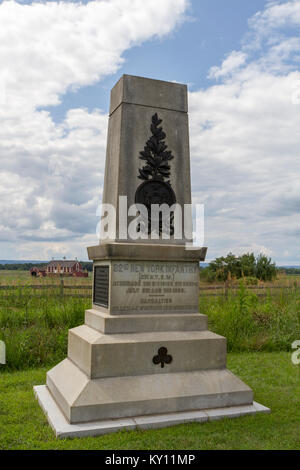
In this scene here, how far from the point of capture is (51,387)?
18.4ft

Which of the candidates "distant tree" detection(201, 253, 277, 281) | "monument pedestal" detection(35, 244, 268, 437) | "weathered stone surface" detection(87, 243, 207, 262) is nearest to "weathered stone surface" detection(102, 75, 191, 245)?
"weathered stone surface" detection(87, 243, 207, 262)

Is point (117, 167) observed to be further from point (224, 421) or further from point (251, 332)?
point (251, 332)

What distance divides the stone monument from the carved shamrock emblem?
12mm

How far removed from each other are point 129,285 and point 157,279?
0.38 meters

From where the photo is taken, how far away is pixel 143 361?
505 cm

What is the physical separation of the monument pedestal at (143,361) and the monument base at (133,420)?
0.01m

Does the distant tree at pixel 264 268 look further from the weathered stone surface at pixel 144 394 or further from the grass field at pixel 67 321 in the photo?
the weathered stone surface at pixel 144 394

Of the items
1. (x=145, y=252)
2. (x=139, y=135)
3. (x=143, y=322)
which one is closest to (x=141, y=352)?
(x=143, y=322)

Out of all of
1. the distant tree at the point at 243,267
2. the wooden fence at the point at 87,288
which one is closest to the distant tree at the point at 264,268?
the distant tree at the point at 243,267

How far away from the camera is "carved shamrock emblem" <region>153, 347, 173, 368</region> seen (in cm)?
511

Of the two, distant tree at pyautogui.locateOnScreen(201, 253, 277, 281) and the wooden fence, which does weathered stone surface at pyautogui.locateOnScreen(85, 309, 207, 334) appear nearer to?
the wooden fence

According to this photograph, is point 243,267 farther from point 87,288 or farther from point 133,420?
point 133,420

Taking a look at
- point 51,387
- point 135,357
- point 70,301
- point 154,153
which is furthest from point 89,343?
point 70,301

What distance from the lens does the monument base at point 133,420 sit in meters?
4.35
